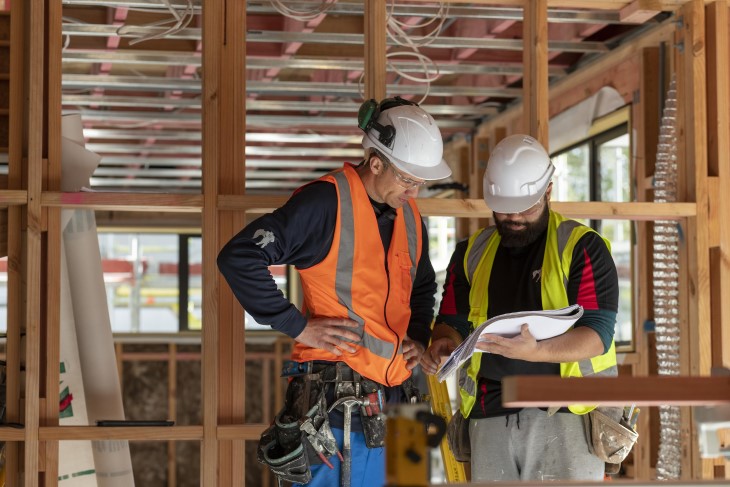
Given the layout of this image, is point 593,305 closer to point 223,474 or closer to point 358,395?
point 358,395

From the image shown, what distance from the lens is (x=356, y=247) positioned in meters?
2.93

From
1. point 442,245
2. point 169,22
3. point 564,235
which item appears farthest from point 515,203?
point 442,245

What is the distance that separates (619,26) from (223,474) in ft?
11.8

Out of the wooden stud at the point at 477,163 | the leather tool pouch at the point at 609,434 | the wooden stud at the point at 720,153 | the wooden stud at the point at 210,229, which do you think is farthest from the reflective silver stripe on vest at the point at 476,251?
the wooden stud at the point at 477,163

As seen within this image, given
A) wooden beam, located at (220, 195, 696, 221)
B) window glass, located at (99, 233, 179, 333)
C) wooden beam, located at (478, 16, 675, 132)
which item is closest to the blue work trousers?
wooden beam, located at (220, 195, 696, 221)

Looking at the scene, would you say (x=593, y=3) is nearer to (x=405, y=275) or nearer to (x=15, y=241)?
(x=405, y=275)

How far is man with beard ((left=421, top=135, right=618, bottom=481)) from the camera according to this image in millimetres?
2881

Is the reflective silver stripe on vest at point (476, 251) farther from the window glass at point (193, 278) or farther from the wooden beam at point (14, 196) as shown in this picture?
the window glass at point (193, 278)

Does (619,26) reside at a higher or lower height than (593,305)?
higher

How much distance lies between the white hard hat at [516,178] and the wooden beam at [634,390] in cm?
146

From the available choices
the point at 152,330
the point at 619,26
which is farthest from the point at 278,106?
the point at 152,330

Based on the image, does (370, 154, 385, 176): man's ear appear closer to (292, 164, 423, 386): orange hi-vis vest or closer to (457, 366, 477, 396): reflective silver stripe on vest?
(292, 164, 423, 386): orange hi-vis vest

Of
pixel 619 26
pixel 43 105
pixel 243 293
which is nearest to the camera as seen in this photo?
pixel 243 293

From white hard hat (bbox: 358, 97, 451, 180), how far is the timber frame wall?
63cm
